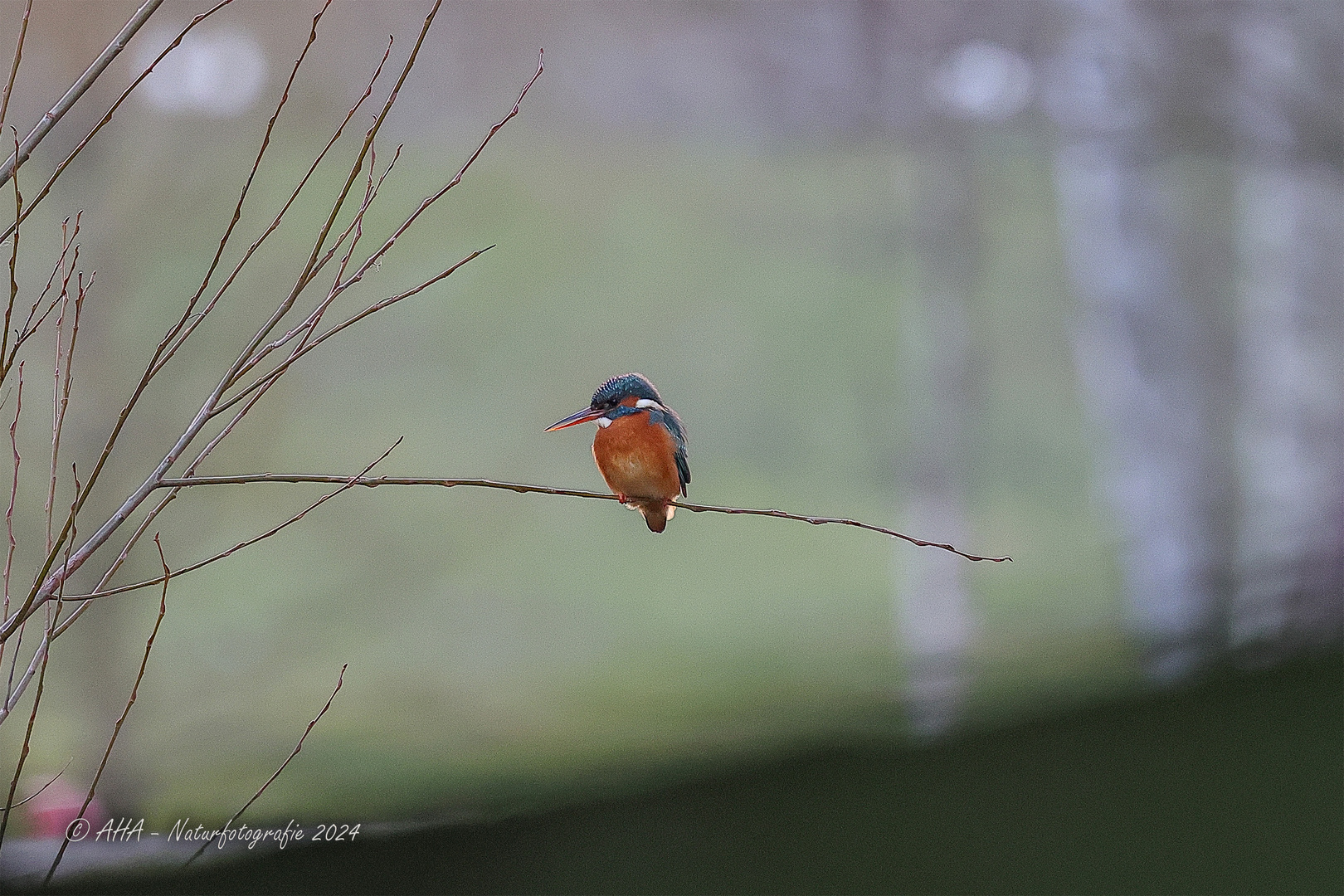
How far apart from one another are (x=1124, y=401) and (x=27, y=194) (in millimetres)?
1594

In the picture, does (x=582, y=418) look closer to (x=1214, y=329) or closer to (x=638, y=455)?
(x=638, y=455)

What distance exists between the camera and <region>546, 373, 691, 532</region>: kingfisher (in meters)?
0.65

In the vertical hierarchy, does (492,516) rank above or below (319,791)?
above

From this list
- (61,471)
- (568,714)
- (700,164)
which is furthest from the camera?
(700,164)

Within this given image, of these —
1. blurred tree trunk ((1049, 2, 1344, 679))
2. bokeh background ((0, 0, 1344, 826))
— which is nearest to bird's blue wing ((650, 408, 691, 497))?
bokeh background ((0, 0, 1344, 826))

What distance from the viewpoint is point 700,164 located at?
5.57 feet

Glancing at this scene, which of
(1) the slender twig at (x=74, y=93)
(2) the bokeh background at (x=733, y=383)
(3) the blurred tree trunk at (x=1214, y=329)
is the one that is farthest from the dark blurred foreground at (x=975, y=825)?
(1) the slender twig at (x=74, y=93)

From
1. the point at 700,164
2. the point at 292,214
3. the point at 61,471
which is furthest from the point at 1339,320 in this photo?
the point at 61,471

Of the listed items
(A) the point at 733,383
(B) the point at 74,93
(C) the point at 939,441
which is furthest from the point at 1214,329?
(B) the point at 74,93

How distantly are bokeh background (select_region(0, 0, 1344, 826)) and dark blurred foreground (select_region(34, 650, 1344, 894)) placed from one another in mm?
60

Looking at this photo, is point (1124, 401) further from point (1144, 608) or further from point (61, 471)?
point (61, 471)

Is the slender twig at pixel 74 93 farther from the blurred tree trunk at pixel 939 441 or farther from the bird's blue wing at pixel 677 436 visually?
the blurred tree trunk at pixel 939 441

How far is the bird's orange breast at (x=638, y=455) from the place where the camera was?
65cm

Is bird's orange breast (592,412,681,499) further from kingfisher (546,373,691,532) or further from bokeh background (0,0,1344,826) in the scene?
bokeh background (0,0,1344,826)
